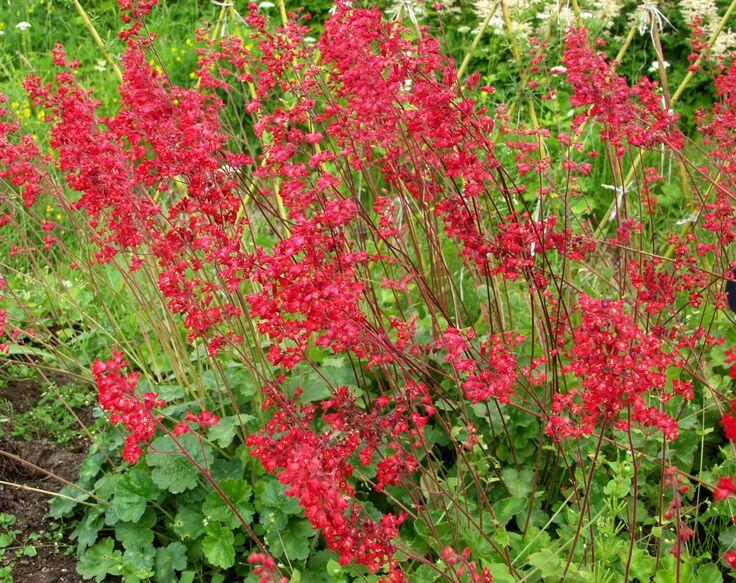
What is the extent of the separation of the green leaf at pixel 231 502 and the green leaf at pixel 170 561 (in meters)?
0.15

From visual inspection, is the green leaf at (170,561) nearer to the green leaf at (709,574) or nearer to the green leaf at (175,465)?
the green leaf at (175,465)

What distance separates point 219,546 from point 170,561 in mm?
239

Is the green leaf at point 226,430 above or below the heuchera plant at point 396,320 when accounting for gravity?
below

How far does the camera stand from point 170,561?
2.97m

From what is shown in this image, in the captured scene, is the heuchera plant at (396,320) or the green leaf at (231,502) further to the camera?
the green leaf at (231,502)

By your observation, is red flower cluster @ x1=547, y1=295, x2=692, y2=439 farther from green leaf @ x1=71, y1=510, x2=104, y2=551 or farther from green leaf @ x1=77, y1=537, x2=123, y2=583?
green leaf @ x1=71, y1=510, x2=104, y2=551

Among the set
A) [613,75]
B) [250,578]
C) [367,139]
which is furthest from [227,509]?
[613,75]

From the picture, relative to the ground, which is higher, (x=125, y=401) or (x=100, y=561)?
(x=125, y=401)

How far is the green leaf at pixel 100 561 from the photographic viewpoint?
116 inches

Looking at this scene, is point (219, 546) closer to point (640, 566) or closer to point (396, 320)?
point (396, 320)

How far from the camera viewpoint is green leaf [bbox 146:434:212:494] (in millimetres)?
2984

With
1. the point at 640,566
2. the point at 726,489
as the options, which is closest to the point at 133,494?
the point at 640,566

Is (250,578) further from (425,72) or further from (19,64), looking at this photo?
(19,64)

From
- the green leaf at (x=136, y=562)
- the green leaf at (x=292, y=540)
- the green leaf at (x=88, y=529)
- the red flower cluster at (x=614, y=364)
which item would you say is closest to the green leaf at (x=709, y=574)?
the red flower cluster at (x=614, y=364)
